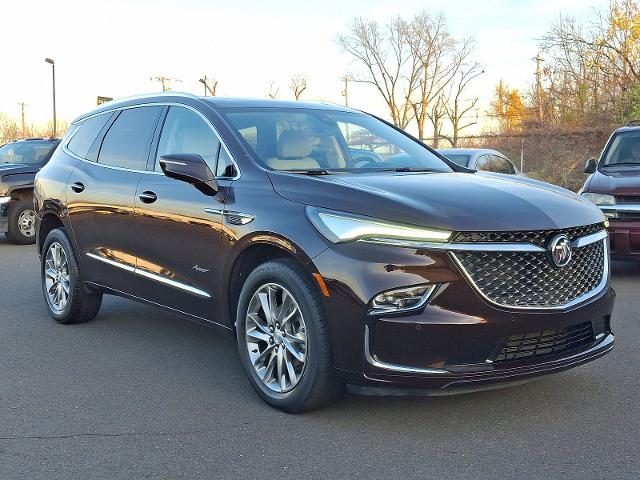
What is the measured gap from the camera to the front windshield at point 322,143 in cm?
454

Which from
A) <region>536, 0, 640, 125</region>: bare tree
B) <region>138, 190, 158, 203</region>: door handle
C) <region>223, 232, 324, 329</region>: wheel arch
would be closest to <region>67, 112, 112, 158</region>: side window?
<region>138, 190, 158, 203</region>: door handle

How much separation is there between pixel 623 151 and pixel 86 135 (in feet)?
21.0

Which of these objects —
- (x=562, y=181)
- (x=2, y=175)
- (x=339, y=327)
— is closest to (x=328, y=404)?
(x=339, y=327)

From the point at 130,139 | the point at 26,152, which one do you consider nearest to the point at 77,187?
the point at 130,139

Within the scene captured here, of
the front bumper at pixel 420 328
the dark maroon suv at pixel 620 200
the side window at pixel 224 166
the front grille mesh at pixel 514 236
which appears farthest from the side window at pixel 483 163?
the front bumper at pixel 420 328

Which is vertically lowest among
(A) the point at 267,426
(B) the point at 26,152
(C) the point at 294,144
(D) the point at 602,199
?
(A) the point at 267,426

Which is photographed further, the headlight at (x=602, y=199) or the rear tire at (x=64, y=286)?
the headlight at (x=602, y=199)

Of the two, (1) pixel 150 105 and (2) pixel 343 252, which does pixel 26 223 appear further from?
(2) pixel 343 252

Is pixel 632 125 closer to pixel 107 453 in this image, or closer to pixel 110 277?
pixel 110 277

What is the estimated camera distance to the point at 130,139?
5477 mm

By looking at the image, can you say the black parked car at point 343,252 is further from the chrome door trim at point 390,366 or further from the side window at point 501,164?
the side window at point 501,164

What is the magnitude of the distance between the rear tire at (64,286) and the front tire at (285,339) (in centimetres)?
233

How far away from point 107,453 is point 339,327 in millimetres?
1237

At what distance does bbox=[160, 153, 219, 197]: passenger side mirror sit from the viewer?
429 centimetres
